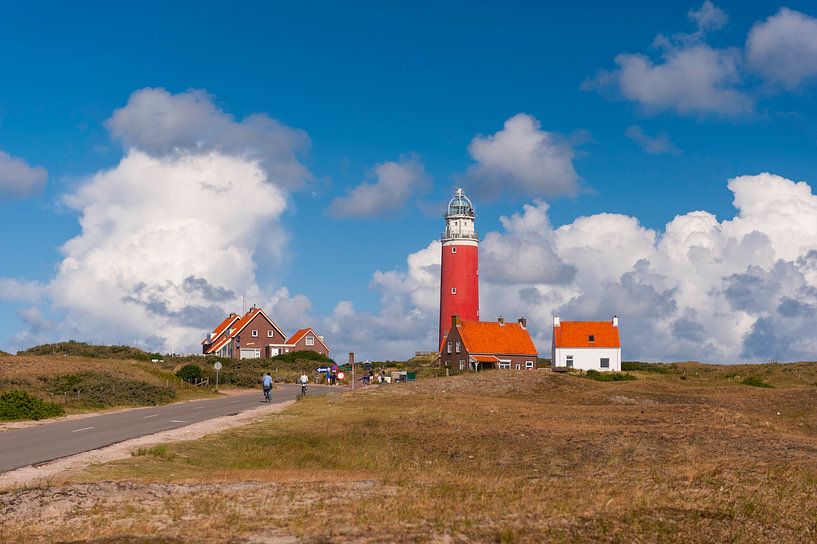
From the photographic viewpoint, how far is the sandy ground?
1998cm

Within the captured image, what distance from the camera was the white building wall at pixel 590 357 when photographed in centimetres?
8481

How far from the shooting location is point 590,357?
84.9 metres

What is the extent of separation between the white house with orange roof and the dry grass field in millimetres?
43242

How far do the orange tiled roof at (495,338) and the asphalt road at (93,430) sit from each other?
39.7 meters

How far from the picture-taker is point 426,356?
108m

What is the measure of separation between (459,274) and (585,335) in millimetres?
15418

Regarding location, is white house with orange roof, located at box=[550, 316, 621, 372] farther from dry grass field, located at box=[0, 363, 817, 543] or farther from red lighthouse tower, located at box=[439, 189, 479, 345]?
dry grass field, located at box=[0, 363, 817, 543]

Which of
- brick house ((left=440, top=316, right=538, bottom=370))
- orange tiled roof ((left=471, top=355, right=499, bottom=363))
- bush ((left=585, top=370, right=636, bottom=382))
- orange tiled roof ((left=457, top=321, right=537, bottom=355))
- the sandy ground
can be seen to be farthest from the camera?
orange tiled roof ((left=457, top=321, right=537, bottom=355))

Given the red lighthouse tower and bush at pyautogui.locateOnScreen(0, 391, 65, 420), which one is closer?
bush at pyautogui.locateOnScreen(0, 391, 65, 420)

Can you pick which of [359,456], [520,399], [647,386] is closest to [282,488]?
[359,456]

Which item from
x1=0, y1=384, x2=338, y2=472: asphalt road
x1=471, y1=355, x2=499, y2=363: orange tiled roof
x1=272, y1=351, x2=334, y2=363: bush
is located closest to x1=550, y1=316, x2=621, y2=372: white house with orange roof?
x1=471, y1=355, x2=499, y2=363: orange tiled roof

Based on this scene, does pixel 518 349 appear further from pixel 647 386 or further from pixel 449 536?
pixel 449 536

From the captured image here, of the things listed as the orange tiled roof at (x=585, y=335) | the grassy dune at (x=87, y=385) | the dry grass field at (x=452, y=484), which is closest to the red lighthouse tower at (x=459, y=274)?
the orange tiled roof at (x=585, y=335)

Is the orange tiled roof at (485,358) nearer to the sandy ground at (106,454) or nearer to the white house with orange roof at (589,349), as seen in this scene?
the white house with orange roof at (589,349)
